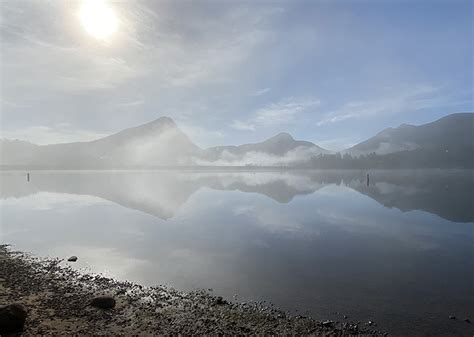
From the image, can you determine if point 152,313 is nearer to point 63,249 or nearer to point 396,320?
point 396,320

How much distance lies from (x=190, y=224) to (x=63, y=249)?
69.3 feet

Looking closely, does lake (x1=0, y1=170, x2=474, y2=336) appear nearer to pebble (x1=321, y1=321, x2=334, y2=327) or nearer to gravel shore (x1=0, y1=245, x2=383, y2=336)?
pebble (x1=321, y1=321, x2=334, y2=327)

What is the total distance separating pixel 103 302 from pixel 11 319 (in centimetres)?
469

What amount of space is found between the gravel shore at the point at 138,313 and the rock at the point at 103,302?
30 cm

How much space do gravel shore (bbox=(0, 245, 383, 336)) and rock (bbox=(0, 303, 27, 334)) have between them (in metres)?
0.59

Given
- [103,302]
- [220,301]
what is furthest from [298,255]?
[103,302]

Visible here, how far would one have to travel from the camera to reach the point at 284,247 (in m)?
36.6

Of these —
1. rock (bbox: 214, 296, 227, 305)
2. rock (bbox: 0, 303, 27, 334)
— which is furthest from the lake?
rock (bbox: 0, 303, 27, 334)

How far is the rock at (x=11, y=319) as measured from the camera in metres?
15.2

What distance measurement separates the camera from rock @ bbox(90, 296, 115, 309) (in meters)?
18.8

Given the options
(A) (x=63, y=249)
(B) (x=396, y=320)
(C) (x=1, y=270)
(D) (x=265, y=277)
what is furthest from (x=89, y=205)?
(B) (x=396, y=320)

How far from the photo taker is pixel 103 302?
62.0 ft

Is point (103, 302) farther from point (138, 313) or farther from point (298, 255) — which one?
point (298, 255)

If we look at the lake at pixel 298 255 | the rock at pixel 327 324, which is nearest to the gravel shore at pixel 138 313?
the rock at pixel 327 324
